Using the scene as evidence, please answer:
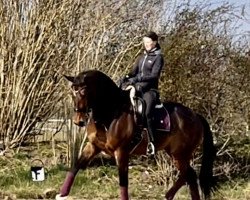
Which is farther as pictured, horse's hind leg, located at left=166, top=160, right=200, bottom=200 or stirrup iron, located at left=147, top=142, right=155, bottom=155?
horse's hind leg, located at left=166, top=160, right=200, bottom=200

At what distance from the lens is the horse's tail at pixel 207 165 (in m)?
10.5

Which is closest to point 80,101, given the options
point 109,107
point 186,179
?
point 109,107

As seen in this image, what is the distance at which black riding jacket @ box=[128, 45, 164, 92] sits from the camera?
31.2ft

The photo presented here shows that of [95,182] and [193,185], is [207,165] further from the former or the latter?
[95,182]

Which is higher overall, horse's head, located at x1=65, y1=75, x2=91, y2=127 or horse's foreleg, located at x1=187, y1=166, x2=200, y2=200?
horse's head, located at x1=65, y1=75, x2=91, y2=127

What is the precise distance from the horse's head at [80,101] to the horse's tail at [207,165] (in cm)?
253

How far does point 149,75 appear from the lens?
31.4 ft

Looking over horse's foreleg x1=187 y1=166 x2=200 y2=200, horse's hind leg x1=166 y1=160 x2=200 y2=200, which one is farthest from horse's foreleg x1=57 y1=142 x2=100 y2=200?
horse's foreleg x1=187 y1=166 x2=200 y2=200

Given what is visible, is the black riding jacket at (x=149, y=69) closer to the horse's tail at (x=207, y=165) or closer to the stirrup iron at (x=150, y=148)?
the stirrup iron at (x=150, y=148)

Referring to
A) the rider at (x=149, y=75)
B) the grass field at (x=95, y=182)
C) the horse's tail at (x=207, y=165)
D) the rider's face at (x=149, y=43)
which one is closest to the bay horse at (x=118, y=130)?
the horse's tail at (x=207, y=165)

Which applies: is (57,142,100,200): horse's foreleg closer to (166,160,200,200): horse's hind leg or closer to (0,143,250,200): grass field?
(166,160,200,200): horse's hind leg

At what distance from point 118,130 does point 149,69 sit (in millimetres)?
990

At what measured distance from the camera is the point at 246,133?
Answer: 13219mm

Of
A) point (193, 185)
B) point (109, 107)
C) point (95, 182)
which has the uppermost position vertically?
point (109, 107)
